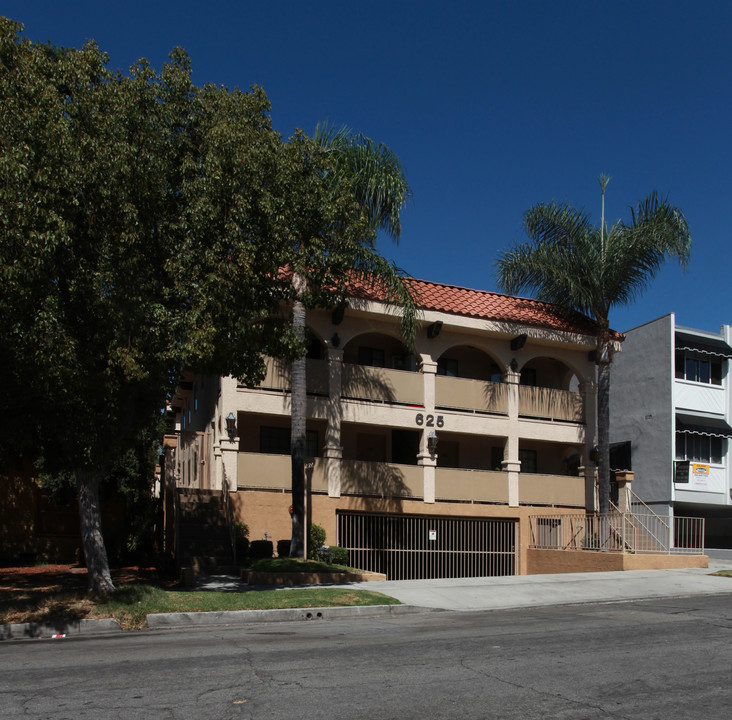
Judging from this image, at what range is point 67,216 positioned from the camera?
1326 centimetres

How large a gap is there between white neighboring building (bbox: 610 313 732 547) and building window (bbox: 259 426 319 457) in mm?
15229

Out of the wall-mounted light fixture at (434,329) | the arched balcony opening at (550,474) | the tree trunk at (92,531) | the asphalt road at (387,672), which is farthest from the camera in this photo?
the arched balcony opening at (550,474)

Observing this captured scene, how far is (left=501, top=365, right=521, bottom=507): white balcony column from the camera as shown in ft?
87.9

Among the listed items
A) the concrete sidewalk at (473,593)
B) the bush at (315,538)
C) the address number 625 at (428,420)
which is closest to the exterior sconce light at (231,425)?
the bush at (315,538)

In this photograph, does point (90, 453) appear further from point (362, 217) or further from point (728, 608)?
point (728, 608)

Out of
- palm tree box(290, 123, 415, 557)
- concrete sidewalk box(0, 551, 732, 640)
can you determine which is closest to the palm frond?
palm tree box(290, 123, 415, 557)

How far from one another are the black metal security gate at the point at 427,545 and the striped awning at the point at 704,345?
11968mm

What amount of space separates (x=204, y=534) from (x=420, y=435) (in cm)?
787

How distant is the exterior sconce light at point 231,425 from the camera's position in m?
22.7

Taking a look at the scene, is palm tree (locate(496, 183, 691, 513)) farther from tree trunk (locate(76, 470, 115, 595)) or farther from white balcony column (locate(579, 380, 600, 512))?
tree trunk (locate(76, 470, 115, 595))

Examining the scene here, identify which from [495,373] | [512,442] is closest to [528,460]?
[512,442]

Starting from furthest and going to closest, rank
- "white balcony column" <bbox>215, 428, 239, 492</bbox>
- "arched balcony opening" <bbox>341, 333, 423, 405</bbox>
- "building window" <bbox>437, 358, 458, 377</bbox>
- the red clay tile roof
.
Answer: "building window" <bbox>437, 358, 458, 377</bbox>, the red clay tile roof, "arched balcony opening" <bbox>341, 333, 423, 405</bbox>, "white balcony column" <bbox>215, 428, 239, 492</bbox>

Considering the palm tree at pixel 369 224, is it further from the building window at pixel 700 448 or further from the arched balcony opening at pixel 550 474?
the building window at pixel 700 448

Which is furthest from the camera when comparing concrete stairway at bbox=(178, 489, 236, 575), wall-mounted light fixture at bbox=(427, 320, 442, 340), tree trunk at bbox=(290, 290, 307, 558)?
wall-mounted light fixture at bbox=(427, 320, 442, 340)
